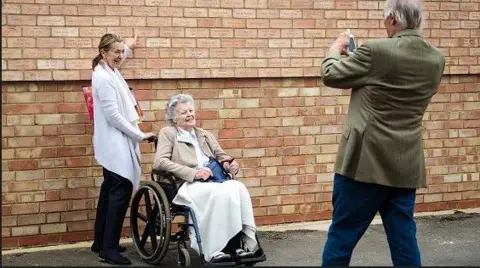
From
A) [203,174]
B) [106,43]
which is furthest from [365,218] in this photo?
[106,43]

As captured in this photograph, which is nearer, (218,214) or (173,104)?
(218,214)

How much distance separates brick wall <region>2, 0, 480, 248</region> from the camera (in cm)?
661

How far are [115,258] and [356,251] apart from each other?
1.89m

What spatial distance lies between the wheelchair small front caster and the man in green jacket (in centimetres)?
128

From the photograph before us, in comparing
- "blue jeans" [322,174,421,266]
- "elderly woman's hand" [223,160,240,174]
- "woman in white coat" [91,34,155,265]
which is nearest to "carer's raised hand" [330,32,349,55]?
"blue jeans" [322,174,421,266]

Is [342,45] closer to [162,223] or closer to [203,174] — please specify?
[203,174]

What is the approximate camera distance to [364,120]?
4.88 m

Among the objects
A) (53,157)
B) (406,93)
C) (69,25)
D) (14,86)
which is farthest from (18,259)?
(406,93)

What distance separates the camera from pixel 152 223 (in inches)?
249

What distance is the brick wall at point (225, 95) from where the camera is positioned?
661 cm

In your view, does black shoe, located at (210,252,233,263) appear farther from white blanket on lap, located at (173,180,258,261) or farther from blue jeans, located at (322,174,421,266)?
blue jeans, located at (322,174,421,266)

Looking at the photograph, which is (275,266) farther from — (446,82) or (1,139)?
(446,82)

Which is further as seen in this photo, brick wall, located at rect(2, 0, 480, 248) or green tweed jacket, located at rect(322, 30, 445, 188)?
brick wall, located at rect(2, 0, 480, 248)

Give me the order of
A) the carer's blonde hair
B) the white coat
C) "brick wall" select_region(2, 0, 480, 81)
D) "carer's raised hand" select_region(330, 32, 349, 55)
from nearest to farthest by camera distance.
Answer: "carer's raised hand" select_region(330, 32, 349, 55)
the white coat
the carer's blonde hair
"brick wall" select_region(2, 0, 480, 81)
